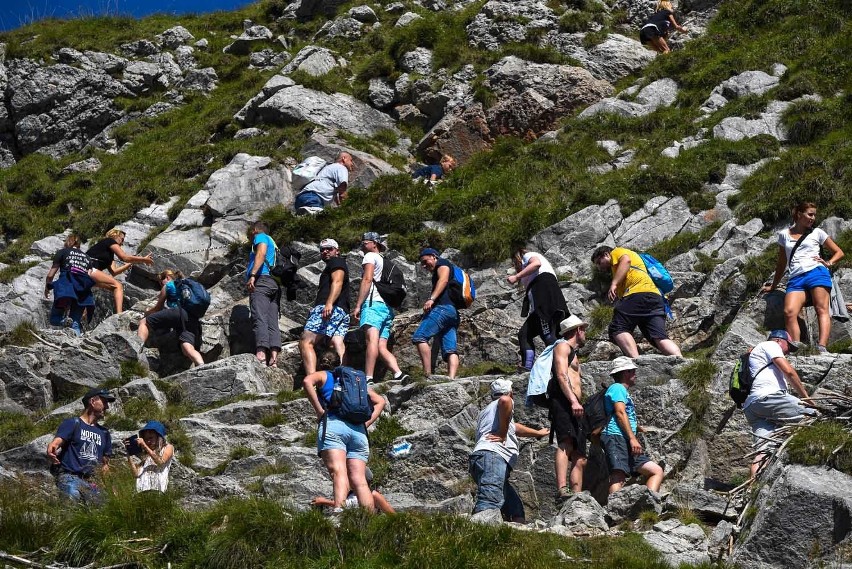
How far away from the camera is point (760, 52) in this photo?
26406 millimetres

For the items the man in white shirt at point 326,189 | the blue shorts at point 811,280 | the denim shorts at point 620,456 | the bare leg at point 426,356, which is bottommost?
the denim shorts at point 620,456

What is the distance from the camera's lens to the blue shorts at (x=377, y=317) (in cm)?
1564

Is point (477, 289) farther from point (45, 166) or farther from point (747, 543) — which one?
point (45, 166)

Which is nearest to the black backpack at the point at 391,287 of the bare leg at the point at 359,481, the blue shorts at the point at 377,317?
the blue shorts at the point at 377,317

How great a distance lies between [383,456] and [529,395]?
2.25 m

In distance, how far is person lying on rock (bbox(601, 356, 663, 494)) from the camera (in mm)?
11547

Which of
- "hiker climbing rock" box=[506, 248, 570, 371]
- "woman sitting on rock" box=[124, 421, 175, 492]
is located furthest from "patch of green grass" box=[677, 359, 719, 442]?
"woman sitting on rock" box=[124, 421, 175, 492]

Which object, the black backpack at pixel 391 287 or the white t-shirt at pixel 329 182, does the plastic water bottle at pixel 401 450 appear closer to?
the black backpack at pixel 391 287

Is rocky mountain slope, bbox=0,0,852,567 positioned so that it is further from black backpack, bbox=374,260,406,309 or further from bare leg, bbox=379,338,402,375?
black backpack, bbox=374,260,406,309

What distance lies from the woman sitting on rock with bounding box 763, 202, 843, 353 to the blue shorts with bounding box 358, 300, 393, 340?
18.4 ft

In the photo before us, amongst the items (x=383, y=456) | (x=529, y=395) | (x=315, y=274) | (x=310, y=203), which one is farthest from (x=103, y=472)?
(x=310, y=203)

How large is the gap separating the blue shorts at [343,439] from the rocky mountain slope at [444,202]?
712 mm

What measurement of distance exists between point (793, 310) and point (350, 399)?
20.4 ft

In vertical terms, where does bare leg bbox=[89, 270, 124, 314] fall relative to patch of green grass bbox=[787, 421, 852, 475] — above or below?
above
